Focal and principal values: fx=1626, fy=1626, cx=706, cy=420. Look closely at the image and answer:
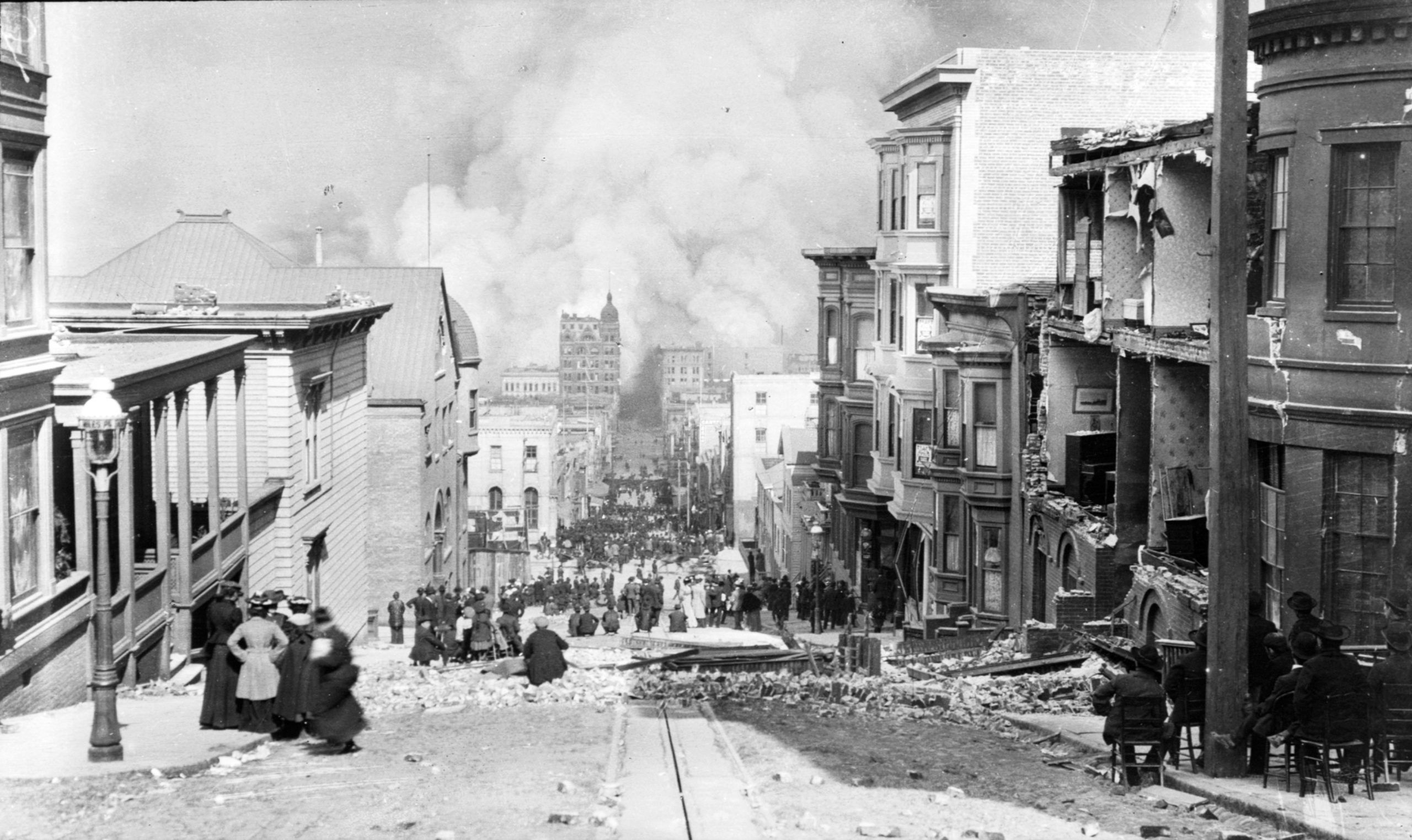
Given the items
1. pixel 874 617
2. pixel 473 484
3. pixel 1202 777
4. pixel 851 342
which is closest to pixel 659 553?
pixel 473 484

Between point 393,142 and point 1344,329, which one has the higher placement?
point 393,142

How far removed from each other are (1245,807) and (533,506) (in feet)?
383

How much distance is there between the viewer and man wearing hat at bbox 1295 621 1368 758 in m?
12.7

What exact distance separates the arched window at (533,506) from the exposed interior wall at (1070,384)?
97779 mm

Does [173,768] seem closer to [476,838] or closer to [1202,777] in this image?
[476,838]

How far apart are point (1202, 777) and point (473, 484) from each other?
11343 cm

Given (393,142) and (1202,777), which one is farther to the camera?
(393,142)

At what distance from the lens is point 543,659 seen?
22125 millimetres

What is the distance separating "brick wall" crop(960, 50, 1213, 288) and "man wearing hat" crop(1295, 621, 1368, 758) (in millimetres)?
29821

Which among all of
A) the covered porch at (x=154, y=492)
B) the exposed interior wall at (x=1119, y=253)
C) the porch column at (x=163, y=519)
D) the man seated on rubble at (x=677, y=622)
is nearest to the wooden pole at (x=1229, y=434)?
the covered porch at (x=154, y=492)

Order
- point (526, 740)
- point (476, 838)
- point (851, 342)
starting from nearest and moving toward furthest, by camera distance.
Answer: point (476, 838), point (526, 740), point (851, 342)

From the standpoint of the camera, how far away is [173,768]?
47.8 ft

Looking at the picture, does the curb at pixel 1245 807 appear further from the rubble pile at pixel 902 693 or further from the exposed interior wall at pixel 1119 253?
the exposed interior wall at pixel 1119 253

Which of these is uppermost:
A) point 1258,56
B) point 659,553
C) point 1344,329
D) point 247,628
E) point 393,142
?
point 393,142
